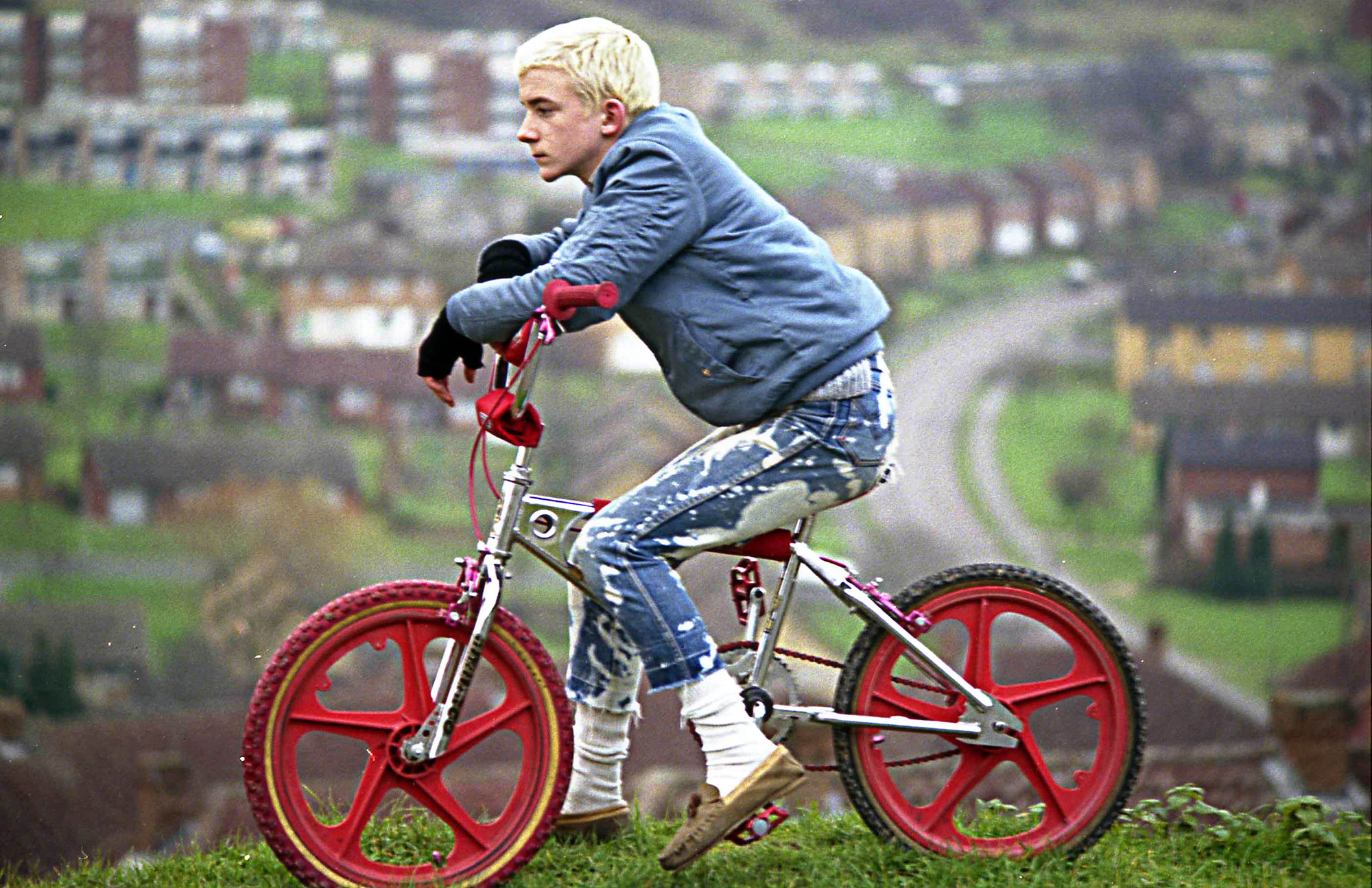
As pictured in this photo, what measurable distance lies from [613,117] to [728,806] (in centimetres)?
141

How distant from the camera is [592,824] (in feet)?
12.8

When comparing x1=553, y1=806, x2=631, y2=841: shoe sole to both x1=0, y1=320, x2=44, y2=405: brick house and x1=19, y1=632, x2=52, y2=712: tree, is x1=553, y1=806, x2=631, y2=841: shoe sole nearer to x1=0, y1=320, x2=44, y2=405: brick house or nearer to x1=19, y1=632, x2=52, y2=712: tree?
x1=19, y1=632, x2=52, y2=712: tree

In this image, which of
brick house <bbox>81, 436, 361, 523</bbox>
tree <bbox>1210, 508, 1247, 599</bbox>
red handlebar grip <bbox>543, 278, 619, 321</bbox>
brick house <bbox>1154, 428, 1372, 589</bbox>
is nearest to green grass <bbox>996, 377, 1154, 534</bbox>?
brick house <bbox>1154, 428, 1372, 589</bbox>

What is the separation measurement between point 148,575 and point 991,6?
2506 inches

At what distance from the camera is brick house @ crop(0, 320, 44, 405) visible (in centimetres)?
8594

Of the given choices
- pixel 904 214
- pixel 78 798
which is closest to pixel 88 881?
pixel 78 798

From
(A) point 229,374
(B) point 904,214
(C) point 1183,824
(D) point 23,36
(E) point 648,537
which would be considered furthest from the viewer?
(D) point 23,36

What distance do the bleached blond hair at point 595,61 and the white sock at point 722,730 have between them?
1175mm

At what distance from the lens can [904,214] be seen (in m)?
93.9

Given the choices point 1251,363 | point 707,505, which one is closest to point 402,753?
point 707,505

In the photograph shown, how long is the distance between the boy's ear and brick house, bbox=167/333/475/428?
80.6 meters

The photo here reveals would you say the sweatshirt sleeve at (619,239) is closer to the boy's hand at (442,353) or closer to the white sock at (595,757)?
the boy's hand at (442,353)

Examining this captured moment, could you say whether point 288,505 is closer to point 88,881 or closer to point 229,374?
point 229,374

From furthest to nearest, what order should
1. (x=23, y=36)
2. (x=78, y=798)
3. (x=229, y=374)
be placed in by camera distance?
(x=23, y=36) < (x=229, y=374) < (x=78, y=798)
